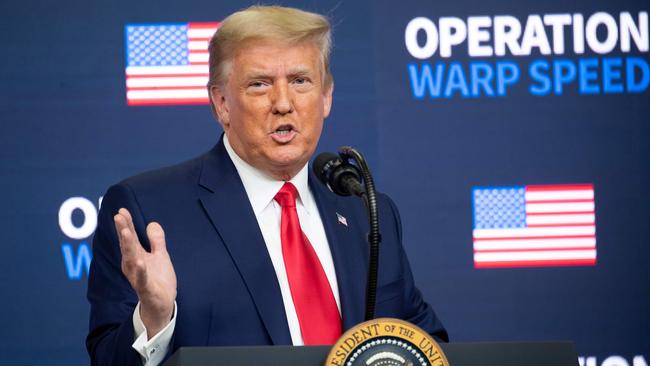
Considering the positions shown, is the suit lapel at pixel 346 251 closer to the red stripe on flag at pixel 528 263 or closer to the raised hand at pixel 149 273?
the raised hand at pixel 149 273

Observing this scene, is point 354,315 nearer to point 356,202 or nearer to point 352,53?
point 356,202

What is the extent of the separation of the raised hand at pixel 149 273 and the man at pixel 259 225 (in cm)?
25

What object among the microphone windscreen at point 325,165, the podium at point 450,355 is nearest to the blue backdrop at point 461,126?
the microphone windscreen at point 325,165

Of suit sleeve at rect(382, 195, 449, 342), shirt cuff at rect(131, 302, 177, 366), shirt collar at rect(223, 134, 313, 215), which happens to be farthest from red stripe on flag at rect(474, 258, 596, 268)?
shirt cuff at rect(131, 302, 177, 366)

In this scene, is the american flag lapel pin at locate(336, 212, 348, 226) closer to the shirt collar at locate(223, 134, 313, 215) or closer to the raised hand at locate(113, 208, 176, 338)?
the shirt collar at locate(223, 134, 313, 215)

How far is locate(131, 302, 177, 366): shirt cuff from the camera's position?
176cm

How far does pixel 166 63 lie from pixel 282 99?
1.25m

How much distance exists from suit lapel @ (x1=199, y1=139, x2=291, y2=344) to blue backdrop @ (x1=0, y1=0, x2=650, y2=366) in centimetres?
111

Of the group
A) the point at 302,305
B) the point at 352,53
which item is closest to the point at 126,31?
the point at 352,53

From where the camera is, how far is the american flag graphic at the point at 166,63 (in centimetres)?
333

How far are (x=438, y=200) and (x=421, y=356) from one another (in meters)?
1.93

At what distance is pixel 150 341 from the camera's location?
1761mm

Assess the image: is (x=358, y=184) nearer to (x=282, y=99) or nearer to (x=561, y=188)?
(x=282, y=99)

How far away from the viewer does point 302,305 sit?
7.01 feet
